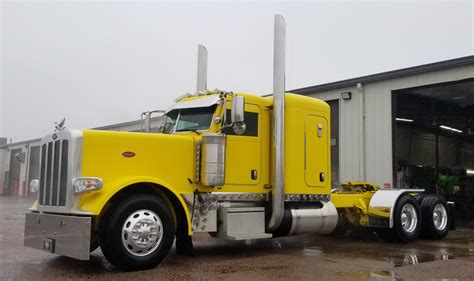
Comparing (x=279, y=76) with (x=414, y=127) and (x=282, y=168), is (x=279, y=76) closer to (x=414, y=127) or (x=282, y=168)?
(x=282, y=168)

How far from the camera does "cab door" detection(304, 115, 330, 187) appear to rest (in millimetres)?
9438

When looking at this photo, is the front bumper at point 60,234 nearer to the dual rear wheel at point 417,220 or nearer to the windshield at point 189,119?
the windshield at point 189,119

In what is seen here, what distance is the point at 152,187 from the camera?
7.53 meters

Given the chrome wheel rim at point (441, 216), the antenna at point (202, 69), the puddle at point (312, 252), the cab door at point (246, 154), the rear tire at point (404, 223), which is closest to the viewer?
the cab door at point (246, 154)

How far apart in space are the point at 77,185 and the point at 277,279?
3.02 m

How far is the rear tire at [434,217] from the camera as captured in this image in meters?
11.8

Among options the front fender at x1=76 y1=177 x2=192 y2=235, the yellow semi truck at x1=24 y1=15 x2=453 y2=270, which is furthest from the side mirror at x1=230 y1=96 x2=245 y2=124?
the front fender at x1=76 y1=177 x2=192 y2=235

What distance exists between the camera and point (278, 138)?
8773 mm

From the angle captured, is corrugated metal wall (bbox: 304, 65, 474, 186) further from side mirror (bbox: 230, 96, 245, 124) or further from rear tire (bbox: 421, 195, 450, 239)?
side mirror (bbox: 230, 96, 245, 124)

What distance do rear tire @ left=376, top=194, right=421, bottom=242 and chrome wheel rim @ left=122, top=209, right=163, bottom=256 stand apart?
5.89 meters

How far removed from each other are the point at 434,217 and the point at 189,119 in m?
6.84

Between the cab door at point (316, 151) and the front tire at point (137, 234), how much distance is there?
129 inches

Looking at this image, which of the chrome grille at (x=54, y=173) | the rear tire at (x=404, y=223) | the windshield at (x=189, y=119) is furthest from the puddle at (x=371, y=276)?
the chrome grille at (x=54, y=173)

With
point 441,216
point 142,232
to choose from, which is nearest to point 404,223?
point 441,216
